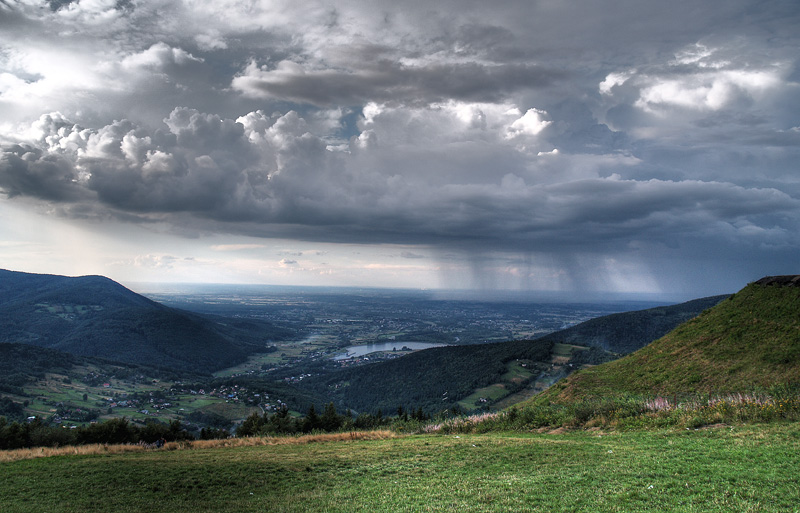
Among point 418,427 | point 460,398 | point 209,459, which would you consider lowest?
point 460,398

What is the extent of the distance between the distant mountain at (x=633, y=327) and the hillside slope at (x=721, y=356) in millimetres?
120191

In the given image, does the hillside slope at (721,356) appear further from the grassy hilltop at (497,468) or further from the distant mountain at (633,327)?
the distant mountain at (633,327)

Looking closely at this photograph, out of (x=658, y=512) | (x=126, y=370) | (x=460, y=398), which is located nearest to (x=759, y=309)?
(x=658, y=512)

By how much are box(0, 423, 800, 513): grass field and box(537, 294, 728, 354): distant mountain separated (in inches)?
5829

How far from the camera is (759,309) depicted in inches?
1406

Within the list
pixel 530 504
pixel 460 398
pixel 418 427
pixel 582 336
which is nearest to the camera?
pixel 530 504

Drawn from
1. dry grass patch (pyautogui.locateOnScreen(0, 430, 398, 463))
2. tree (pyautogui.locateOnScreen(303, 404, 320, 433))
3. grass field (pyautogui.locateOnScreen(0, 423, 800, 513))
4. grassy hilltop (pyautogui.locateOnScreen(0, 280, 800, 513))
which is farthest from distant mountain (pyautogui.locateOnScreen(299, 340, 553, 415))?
grass field (pyautogui.locateOnScreen(0, 423, 800, 513))

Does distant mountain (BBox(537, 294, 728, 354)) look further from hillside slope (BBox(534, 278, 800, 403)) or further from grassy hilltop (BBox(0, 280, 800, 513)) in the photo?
grassy hilltop (BBox(0, 280, 800, 513))

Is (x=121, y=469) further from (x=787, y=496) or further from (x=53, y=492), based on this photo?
(x=787, y=496)

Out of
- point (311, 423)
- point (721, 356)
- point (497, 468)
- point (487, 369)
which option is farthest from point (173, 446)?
point (487, 369)

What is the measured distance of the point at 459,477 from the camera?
14.4 metres

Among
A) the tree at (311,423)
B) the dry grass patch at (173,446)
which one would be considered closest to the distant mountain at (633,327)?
the tree at (311,423)

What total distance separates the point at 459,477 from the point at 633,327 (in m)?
184

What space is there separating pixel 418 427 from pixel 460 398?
80711 millimetres
